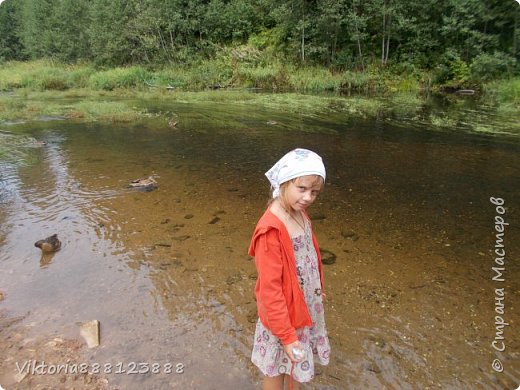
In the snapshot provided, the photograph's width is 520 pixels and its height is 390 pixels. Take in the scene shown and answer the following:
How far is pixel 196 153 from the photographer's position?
372 inches

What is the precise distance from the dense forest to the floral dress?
73.7ft

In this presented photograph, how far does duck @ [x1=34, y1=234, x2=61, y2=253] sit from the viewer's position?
15.5ft

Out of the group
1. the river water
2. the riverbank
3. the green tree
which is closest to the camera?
the river water

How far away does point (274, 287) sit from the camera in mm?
1969

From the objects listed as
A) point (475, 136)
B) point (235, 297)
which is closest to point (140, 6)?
point (475, 136)

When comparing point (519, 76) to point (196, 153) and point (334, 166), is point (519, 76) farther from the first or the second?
point (196, 153)

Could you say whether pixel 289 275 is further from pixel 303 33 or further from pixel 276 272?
pixel 303 33

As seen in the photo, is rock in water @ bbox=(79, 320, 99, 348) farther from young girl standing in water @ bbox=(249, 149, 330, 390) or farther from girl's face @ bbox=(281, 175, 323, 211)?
girl's face @ bbox=(281, 175, 323, 211)

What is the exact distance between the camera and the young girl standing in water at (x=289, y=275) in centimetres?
197

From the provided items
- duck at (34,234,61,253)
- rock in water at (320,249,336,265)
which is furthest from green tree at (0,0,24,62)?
rock in water at (320,249,336,265)

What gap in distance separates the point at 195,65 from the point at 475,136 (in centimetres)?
2403

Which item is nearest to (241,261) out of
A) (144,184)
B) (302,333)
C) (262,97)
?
(302,333)

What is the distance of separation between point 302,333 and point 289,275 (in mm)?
453

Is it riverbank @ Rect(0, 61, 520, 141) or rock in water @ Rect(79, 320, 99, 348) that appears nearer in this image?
rock in water @ Rect(79, 320, 99, 348)
